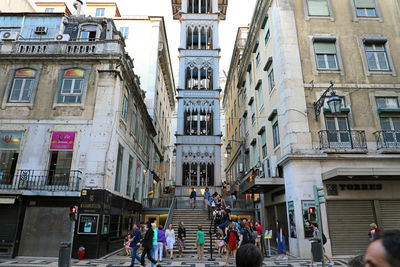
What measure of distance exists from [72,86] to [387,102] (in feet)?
62.0

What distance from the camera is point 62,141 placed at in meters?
15.4

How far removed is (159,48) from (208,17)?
8852mm

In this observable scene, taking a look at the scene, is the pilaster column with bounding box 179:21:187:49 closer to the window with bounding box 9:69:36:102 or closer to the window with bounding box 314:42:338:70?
the window with bounding box 314:42:338:70

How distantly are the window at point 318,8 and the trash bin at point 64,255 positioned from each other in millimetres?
18698

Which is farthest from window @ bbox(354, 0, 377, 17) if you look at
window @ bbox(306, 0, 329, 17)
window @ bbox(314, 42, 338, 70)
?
window @ bbox(314, 42, 338, 70)

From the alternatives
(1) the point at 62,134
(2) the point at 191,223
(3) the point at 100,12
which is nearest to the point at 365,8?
(2) the point at 191,223

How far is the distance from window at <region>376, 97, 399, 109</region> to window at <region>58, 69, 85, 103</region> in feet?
58.2

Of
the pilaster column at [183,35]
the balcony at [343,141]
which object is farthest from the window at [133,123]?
the pilaster column at [183,35]

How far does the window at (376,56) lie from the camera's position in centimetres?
1647

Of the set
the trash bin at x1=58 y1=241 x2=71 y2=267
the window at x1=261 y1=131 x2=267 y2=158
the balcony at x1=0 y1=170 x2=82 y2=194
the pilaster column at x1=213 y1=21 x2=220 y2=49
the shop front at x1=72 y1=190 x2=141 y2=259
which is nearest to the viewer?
the trash bin at x1=58 y1=241 x2=71 y2=267

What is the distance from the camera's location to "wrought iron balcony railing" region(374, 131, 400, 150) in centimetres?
1467

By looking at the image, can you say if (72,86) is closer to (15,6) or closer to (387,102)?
(15,6)

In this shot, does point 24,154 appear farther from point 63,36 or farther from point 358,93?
point 358,93

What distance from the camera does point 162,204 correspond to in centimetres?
2355
